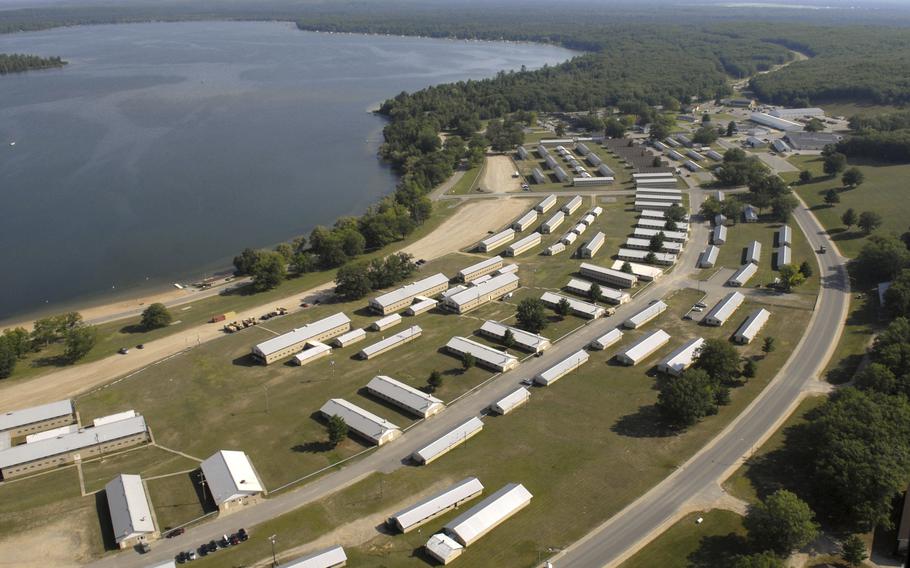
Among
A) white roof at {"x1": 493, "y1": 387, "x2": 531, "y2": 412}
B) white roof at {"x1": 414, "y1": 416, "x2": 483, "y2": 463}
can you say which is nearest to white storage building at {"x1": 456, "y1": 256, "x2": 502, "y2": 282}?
white roof at {"x1": 493, "y1": 387, "x2": 531, "y2": 412}

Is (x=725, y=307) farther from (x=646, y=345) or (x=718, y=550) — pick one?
(x=718, y=550)

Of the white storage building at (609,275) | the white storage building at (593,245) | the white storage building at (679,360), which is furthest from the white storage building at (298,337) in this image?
the white storage building at (593,245)

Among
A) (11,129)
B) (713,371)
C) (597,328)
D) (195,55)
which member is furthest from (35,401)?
(195,55)

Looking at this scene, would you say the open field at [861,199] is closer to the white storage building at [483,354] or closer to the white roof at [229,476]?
the white storage building at [483,354]

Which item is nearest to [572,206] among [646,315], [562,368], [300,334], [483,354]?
[646,315]

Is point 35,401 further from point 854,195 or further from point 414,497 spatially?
point 854,195
